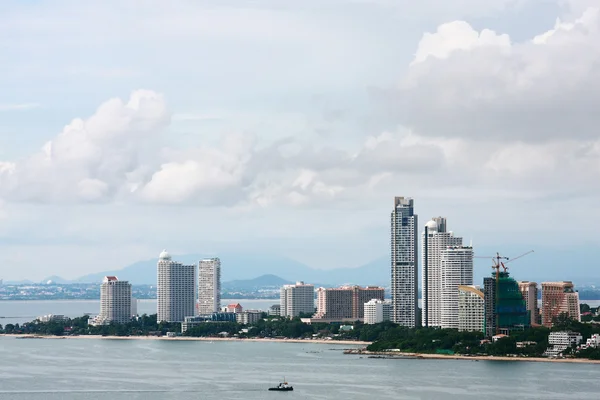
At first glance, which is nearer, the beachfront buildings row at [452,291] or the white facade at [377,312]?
the beachfront buildings row at [452,291]

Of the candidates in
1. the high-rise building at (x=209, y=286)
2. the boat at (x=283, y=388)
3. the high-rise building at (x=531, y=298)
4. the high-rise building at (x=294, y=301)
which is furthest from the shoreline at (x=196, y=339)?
the boat at (x=283, y=388)

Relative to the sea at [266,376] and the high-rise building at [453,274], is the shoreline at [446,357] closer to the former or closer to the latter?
A: the sea at [266,376]

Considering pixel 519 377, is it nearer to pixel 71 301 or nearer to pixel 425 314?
pixel 425 314

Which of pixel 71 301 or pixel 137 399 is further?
pixel 71 301

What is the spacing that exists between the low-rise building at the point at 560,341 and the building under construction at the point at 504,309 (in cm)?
586

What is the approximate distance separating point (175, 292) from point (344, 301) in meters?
11.6

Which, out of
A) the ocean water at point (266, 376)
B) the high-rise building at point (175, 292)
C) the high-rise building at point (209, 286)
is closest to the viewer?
the ocean water at point (266, 376)

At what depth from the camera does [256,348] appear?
6047cm

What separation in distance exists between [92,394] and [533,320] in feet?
121

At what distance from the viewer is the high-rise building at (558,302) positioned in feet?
211

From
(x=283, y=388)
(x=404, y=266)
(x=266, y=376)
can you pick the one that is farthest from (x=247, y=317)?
(x=283, y=388)

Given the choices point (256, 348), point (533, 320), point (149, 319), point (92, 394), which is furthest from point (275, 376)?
point (149, 319)

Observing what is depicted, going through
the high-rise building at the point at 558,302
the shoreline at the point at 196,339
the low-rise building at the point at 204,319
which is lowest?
the shoreline at the point at 196,339

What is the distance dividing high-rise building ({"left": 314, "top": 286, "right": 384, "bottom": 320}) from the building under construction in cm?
1996
